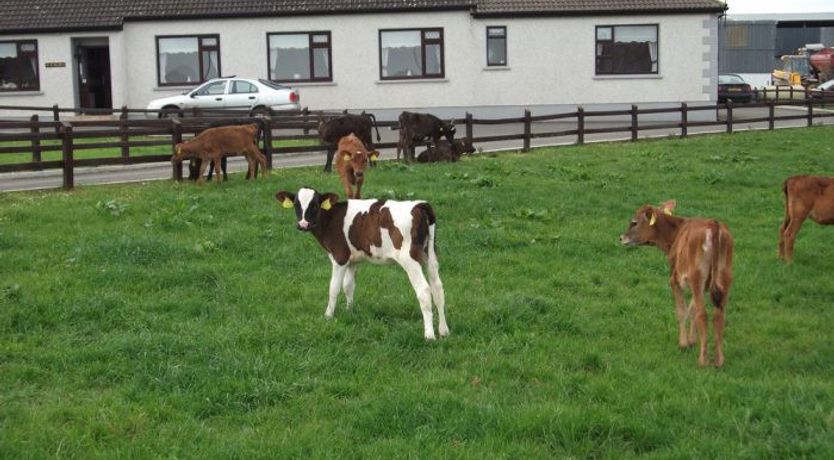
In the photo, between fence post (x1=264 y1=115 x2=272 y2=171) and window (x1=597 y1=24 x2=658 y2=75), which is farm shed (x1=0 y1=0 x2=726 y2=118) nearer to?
window (x1=597 y1=24 x2=658 y2=75)

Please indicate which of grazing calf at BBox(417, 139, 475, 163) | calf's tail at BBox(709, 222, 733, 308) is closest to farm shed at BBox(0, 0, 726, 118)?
grazing calf at BBox(417, 139, 475, 163)

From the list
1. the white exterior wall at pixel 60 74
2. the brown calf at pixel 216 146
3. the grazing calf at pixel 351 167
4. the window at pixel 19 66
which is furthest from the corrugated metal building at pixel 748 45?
the grazing calf at pixel 351 167

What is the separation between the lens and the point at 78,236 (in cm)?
1223

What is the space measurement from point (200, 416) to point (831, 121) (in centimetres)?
3072

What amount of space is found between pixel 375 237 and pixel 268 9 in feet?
91.4

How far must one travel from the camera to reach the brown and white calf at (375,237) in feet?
27.1

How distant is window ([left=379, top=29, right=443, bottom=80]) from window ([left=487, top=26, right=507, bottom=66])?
1.73 m

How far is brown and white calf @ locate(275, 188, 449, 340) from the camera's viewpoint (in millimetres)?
8250

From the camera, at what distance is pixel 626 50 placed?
35562 millimetres

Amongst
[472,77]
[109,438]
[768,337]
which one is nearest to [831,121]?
[472,77]

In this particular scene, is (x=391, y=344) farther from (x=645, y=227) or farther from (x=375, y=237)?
(x=645, y=227)

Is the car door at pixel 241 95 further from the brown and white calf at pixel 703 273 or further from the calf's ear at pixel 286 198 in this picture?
the brown and white calf at pixel 703 273

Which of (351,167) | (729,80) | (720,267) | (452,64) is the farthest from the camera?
(729,80)

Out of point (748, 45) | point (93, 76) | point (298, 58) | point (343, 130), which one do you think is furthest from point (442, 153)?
point (748, 45)
